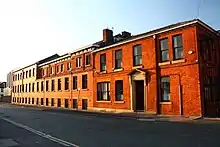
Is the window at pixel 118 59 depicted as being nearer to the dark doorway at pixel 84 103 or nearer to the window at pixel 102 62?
the window at pixel 102 62

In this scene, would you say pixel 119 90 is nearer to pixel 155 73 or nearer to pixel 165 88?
pixel 155 73

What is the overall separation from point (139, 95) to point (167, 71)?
4.94 metres

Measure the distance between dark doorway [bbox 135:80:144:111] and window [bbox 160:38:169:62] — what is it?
397cm

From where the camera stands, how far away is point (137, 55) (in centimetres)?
2838

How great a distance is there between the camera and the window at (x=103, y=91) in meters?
32.2

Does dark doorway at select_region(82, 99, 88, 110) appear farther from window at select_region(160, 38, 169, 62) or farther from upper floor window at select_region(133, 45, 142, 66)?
window at select_region(160, 38, 169, 62)

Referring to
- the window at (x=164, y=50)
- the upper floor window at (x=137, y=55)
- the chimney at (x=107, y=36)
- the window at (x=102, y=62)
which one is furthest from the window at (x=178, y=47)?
the chimney at (x=107, y=36)

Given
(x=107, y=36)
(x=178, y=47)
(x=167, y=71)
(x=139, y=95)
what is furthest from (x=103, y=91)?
(x=178, y=47)

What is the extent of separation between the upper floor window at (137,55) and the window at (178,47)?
448cm

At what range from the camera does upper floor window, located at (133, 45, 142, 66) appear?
1104 inches

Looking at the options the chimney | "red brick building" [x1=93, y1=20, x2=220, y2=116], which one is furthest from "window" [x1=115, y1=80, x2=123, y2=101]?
the chimney

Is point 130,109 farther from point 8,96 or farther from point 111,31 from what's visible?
point 8,96

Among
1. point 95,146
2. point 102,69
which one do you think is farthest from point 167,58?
point 95,146

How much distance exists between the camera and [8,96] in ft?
274
